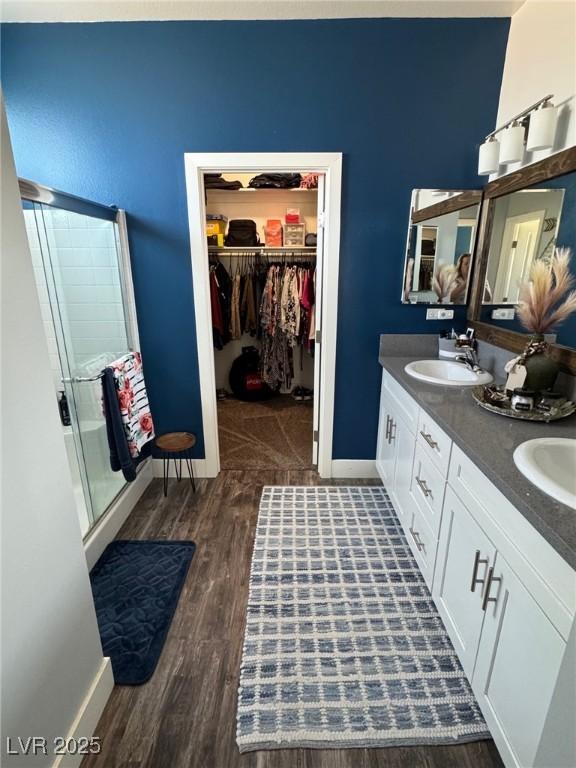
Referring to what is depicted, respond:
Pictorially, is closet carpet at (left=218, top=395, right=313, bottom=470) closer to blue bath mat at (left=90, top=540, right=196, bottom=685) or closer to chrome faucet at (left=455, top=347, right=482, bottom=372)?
blue bath mat at (left=90, top=540, right=196, bottom=685)

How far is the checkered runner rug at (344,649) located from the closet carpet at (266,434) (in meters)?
0.76

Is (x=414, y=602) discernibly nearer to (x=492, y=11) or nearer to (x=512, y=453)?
(x=512, y=453)

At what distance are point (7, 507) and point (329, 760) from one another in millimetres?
1236

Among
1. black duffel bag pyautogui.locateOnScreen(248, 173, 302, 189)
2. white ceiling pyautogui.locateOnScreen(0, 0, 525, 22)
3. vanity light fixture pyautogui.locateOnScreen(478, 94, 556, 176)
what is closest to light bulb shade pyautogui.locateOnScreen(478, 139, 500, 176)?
vanity light fixture pyautogui.locateOnScreen(478, 94, 556, 176)

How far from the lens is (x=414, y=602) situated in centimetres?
173

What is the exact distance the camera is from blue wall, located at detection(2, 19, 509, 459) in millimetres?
2012

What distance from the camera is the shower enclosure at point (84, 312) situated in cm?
183

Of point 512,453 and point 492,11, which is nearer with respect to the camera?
point 512,453

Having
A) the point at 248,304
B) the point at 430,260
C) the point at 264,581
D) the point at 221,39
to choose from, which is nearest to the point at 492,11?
the point at 430,260

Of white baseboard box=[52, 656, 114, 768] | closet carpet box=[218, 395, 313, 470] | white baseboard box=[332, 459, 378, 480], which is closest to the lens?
white baseboard box=[52, 656, 114, 768]

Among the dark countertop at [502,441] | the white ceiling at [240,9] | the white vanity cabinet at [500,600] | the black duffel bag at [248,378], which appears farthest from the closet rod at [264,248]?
the white vanity cabinet at [500,600]

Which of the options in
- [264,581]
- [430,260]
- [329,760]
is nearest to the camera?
[329,760]

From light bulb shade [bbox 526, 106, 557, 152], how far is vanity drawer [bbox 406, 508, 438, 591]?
173 cm

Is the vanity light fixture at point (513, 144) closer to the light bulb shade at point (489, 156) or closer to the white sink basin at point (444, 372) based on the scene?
the light bulb shade at point (489, 156)
